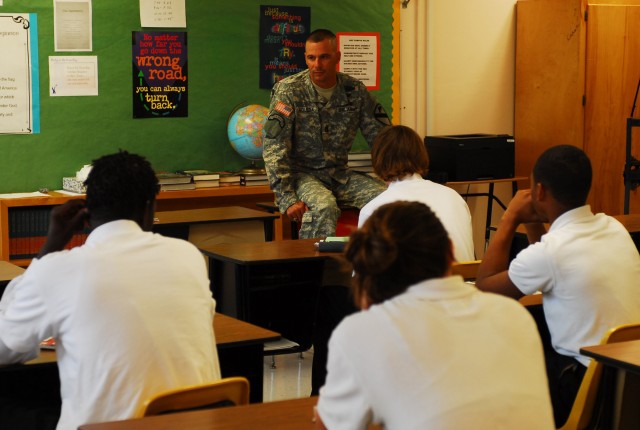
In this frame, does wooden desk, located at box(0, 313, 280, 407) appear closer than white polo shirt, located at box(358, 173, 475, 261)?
Yes

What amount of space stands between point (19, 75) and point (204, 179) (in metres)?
1.35

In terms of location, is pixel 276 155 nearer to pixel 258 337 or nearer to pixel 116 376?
pixel 258 337

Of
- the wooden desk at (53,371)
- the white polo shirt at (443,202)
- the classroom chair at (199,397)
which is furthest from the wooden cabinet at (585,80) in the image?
the classroom chair at (199,397)

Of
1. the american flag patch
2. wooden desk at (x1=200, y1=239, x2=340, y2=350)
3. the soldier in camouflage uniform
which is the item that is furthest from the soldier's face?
wooden desk at (x1=200, y1=239, x2=340, y2=350)

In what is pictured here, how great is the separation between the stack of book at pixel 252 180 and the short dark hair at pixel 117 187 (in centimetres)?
427

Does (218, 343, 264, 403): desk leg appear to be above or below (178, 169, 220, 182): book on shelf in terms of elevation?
below

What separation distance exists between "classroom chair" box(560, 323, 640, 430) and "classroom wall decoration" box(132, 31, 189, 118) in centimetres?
439

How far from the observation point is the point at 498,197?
27.3 feet

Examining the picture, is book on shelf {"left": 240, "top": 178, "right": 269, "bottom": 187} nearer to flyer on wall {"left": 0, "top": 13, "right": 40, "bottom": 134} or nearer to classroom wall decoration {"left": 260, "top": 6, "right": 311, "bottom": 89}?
classroom wall decoration {"left": 260, "top": 6, "right": 311, "bottom": 89}

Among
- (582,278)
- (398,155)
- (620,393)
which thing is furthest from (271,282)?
(620,393)

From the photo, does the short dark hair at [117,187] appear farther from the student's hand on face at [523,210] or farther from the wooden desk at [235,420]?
the student's hand on face at [523,210]

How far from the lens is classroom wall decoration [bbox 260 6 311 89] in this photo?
277 inches

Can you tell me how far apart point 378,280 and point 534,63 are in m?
6.66

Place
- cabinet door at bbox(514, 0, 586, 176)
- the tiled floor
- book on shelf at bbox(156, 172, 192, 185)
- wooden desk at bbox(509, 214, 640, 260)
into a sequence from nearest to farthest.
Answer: the tiled floor → wooden desk at bbox(509, 214, 640, 260) → book on shelf at bbox(156, 172, 192, 185) → cabinet door at bbox(514, 0, 586, 176)
